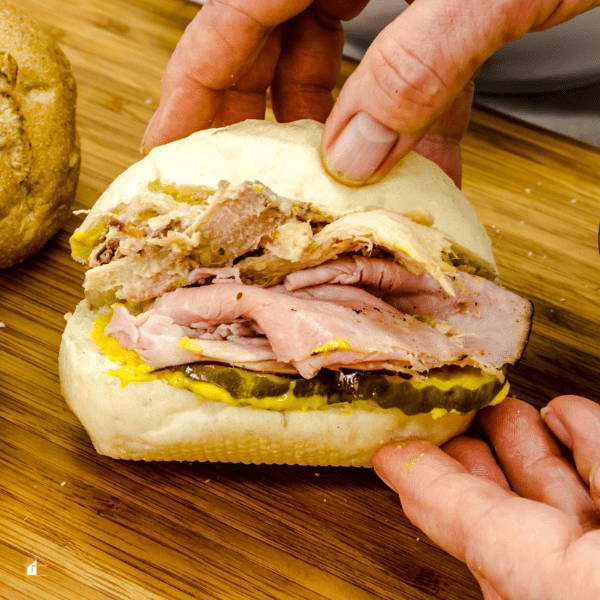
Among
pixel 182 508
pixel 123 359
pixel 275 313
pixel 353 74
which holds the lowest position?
pixel 182 508

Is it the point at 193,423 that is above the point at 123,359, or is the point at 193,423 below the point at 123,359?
below

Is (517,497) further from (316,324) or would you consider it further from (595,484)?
(316,324)

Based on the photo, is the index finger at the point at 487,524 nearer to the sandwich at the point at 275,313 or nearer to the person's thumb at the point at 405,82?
the sandwich at the point at 275,313

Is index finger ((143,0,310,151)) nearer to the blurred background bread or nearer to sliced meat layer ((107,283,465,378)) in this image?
the blurred background bread

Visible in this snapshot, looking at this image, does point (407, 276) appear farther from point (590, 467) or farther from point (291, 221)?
point (590, 467)

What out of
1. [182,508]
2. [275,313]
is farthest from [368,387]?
[182,508]

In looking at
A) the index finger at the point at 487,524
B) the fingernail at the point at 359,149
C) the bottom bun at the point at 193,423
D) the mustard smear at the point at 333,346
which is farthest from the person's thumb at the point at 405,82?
the index finger at the point at 487,524
